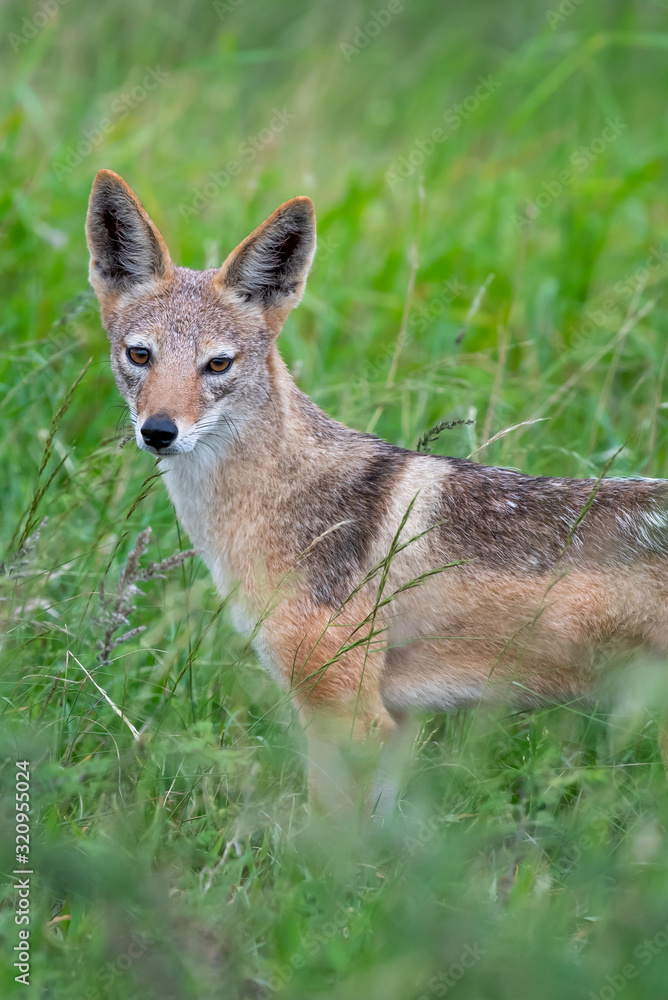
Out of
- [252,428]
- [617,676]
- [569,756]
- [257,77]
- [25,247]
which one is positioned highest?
[257,77]

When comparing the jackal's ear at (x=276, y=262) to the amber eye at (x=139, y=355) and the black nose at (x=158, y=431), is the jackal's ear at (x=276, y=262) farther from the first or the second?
the black nose at (x=158, y=431)

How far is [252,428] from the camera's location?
4203mm

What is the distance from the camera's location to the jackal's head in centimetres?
396

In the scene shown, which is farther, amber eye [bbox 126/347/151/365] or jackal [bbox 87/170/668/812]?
amber eye [bbox 126/347/151/365]

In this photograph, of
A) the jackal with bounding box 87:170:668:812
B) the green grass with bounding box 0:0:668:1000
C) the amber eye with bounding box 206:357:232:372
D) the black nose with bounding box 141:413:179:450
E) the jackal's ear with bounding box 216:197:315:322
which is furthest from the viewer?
the jackal's ear with bounding box 216:197:315:322

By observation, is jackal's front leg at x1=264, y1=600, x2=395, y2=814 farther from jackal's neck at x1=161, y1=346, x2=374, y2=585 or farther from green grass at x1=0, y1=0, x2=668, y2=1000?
jackal's neck at x1=161, y1=346, x2=374, y2=585

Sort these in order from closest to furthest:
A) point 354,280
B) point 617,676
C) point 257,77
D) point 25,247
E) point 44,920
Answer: point 44,920 < point 617,676 < point 25,247 < point 354,280 < point 257,77

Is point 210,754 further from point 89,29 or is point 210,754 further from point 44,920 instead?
point 89,29

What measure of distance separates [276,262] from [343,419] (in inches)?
65.0

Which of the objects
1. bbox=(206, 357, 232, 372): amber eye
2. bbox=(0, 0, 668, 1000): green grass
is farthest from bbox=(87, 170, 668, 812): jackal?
bbox=(0, 0, 668, 1000): green grass

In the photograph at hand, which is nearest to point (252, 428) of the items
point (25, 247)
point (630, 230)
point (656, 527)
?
point (656, 527)

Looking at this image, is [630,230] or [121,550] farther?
[630,230]

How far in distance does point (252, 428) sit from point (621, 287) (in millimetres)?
4199

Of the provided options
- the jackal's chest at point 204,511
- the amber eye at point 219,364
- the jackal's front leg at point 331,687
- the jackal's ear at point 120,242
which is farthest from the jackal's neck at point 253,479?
the jackal's ear at point 120,242
